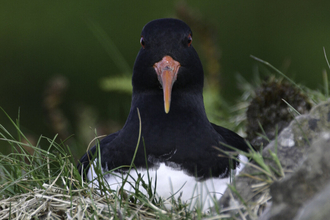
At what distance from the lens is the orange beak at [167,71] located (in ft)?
8.44

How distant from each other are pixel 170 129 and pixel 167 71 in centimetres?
39

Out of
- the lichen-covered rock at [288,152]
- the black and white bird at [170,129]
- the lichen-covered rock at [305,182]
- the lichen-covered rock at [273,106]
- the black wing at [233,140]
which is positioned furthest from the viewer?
the lichen-covered rock at [273,106]

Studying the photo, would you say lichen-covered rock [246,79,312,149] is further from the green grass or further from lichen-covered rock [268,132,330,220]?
lichen-covered rock [268,132,330,220]

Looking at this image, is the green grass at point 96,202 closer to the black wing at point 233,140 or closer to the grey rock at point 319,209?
the grey rock at point 319,209

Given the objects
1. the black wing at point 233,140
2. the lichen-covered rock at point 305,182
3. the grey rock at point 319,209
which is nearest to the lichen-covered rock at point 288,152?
the lichen-covered rock at point 305,182

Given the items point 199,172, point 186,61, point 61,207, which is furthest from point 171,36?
point 61,207

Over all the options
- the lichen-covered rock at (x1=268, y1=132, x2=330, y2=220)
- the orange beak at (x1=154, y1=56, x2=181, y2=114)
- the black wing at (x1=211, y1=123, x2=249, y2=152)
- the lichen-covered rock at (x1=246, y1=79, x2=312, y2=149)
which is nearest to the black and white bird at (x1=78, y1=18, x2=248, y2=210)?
the orange beak at (x1=154, y1=56, x2=181, y2=114)

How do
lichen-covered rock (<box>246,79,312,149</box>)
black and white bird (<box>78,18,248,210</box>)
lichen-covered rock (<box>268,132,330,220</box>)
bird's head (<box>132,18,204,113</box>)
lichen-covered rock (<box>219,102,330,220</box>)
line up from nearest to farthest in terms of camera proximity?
1. lichen-covered rock (<box>268,132,330,220</box>)
2. lichen-covered rock (<box>219,102,330,220</box>)
3. black and white bird (<box>78,18,248,210</box>)
4. bird's head (<box>132,18,204,113</box>)
5. lichen-covered rock (<box>246,79,312,149</box>)

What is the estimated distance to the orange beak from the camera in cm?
257

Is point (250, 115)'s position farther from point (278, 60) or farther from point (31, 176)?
point (278, 60)

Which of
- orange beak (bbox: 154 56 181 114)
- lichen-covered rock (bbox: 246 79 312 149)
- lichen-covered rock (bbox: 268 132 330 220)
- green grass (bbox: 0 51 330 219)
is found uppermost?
orange beak (bbox: 154 56 181 114)

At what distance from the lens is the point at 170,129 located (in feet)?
8.87

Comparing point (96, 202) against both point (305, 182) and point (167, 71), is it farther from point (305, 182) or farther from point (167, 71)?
point (305, 182)

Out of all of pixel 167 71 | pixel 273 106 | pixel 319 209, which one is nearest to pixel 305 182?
pixel 319 209
